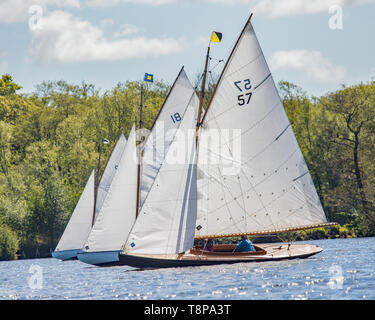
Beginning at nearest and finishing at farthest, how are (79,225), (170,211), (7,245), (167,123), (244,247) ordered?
Answer: (170,211), (244,247), (167,123), (79,225), (7,245)

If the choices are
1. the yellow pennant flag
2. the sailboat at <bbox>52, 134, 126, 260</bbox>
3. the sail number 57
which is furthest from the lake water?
the sailboat at <bbox>52, 134, 126, 260</bbox>

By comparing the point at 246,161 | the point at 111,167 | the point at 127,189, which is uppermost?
the point at 111,167

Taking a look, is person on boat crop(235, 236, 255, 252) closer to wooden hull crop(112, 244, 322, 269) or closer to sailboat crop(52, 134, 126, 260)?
wooden hull crop(112, 244, 322, 269)

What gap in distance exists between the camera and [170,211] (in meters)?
34.1

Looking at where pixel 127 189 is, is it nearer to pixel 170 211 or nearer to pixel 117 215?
pixel 117 215

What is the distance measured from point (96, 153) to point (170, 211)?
2182 inches

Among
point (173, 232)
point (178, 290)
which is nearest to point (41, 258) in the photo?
point (173, 232)

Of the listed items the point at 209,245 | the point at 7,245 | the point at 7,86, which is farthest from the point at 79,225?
the point at 7,86

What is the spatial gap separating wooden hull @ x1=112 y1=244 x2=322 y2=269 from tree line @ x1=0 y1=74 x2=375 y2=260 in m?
31.2

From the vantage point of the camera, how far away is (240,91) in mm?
36000
